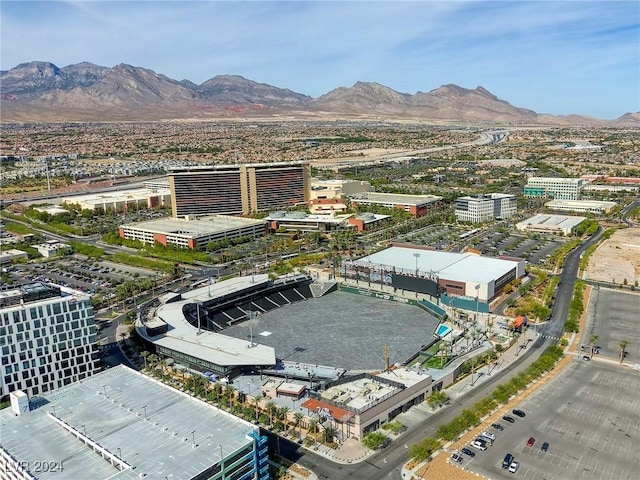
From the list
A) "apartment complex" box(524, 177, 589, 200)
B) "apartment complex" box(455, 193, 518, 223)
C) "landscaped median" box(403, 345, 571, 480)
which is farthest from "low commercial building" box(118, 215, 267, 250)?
"apartment complex" box(524, 177, 589, 200)

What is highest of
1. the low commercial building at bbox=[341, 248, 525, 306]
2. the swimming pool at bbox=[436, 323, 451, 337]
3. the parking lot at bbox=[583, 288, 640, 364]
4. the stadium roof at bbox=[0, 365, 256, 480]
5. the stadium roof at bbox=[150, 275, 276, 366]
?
the stadium roof at bbox=[0, 365, 256, 480]

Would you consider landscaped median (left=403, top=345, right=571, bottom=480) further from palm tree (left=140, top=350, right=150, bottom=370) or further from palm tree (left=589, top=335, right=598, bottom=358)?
palm tree (left=140, top=350, right=150, bottom=370)

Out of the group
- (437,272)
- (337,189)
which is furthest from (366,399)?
(337,189)

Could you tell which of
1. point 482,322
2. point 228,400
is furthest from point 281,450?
point 482,322

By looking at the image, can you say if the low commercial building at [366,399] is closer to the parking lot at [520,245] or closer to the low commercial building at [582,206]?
the parking lot at [520,245]

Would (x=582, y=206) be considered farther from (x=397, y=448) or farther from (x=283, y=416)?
(x=283, y=416)

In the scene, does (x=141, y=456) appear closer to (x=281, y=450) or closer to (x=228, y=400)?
(x=281, y=450)
